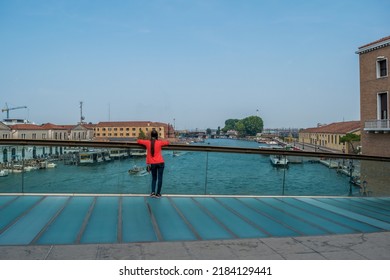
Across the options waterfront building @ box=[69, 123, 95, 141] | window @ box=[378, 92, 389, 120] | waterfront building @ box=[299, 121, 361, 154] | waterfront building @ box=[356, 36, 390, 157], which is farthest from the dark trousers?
waterfront building @ box=[69, 123, 95, 141]

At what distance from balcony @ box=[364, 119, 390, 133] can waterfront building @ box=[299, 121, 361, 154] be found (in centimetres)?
1913

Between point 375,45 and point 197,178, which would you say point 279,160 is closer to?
point 197,178

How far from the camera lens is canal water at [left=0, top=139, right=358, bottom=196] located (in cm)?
583

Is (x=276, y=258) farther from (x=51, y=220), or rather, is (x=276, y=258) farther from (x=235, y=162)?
(x=235, y=162)

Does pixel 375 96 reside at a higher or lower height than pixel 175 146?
higher

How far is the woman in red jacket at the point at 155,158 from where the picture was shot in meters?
5.98

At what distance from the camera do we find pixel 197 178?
6.46m

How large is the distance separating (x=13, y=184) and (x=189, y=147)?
326 centimetres

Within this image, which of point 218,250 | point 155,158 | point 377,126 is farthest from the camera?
point 377,126

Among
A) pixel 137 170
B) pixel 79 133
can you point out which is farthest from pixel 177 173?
pixel 79 133

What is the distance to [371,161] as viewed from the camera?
7848mm

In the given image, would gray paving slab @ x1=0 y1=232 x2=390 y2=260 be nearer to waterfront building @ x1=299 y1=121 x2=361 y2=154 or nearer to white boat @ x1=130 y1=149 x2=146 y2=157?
white boat @ x1=130 y1=149 x2=146 y2=157

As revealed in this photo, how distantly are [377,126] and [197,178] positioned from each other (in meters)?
26.4

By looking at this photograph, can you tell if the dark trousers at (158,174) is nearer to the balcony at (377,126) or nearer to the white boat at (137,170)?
the white boat at (137,170)
